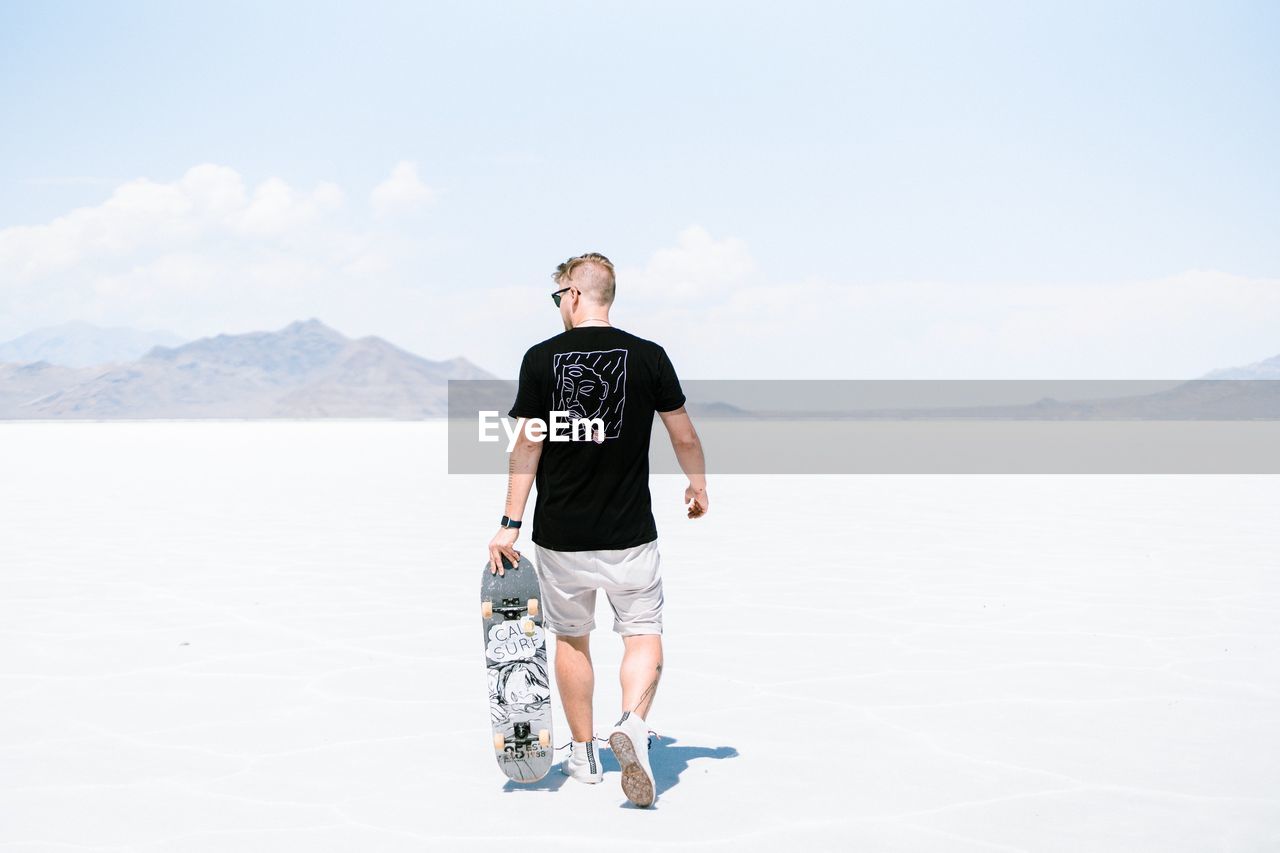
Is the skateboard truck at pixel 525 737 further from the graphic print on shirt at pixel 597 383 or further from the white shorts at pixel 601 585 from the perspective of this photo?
the graphic print on shirt at pixel 597 383

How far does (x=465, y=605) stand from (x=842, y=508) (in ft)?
24.8

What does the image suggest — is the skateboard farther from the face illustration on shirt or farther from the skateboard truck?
the face illustration on shirt

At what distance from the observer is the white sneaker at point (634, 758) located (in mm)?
3766

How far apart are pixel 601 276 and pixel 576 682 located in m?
1.31

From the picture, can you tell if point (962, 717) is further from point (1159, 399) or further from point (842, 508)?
point (1159, 399)

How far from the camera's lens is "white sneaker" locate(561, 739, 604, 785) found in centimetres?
418

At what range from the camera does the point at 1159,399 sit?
12044 centimetres

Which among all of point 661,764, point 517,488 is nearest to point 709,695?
point 661,764

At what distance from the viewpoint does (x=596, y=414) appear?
406 cm

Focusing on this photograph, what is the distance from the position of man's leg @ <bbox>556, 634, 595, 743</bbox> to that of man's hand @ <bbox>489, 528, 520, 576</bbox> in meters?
0.30

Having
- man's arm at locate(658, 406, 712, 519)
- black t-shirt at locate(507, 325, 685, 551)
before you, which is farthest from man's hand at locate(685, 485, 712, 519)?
black t-shirt at locate(507, 325, 685, 551)

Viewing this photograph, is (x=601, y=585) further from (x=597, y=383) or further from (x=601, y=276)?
(x=601, y=276)

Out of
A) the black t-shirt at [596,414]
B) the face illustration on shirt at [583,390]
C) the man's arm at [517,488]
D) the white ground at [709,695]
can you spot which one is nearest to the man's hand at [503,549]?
the man's arm at [517,488]

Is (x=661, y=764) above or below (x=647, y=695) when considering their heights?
below
